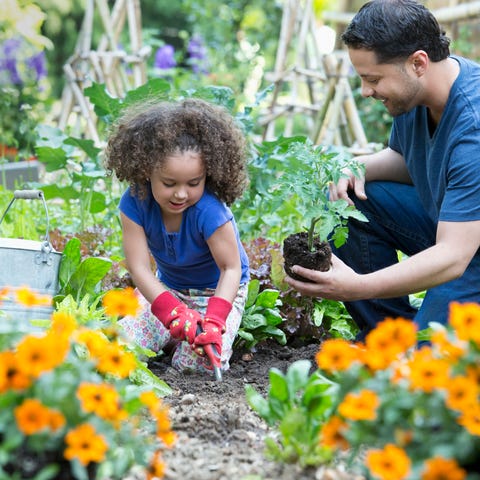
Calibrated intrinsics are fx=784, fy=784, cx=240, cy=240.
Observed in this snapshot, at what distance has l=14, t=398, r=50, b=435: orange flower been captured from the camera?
51.8 inches

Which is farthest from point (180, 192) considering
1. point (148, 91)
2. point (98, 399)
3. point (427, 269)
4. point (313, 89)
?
point (313, 89)

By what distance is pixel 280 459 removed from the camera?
1705 mm

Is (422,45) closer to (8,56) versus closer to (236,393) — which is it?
(236,393)

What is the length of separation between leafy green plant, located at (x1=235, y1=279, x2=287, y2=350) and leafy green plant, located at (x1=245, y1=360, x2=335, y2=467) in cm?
111

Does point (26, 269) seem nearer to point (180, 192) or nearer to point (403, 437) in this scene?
point (180, 192)

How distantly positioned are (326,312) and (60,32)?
11.1m

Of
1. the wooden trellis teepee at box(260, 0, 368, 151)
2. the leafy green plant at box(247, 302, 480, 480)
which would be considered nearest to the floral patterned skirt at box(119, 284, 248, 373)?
the leafy green plant at box(247, 302, 480, 480)

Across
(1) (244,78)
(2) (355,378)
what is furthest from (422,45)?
(1) (244,78)

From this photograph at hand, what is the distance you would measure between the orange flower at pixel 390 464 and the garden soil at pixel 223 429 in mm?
299

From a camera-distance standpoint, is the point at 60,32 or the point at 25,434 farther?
the point at 60,32

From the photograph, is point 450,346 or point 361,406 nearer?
point 361,406

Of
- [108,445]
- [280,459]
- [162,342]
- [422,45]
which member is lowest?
[162,342]

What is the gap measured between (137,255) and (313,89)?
4.32 m

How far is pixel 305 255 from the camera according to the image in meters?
2.50
